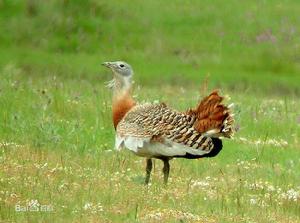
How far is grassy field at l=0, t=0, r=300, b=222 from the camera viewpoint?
10.3 metres

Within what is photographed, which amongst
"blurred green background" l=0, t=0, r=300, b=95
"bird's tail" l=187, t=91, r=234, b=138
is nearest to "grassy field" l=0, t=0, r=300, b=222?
"blurred green background" l=0, t=0, r=300, b=95

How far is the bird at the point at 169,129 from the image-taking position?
1107 centimetres

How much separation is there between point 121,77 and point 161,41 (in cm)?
1845

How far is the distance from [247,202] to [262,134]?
5.61 meters

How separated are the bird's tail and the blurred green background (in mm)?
15301

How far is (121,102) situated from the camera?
38.7ft

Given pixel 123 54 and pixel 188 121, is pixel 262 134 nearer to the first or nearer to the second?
pixel 188 121

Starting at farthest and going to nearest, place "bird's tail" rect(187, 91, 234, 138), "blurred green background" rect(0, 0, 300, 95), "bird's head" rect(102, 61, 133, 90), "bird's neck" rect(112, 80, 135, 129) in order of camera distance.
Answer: "blurred green background" rect(0, 0, 300, 95) < "bird's head" rect(102, 61, 133, 90) < "bird's neck" rect(112, 80, 135, 129) < "bird's tail" rect(187, 91, 234, 138)

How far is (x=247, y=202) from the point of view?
35.8 feet

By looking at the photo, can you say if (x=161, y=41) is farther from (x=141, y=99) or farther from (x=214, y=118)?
(x=214, y=118)

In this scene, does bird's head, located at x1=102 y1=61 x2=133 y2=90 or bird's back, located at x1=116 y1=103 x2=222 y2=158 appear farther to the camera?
bird's head, located at x1=102 y1=61 x2=133 y2=90

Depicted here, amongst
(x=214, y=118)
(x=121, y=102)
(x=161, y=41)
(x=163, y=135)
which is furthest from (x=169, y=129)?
(x=161, y=41)

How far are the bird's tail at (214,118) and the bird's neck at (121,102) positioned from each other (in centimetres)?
88

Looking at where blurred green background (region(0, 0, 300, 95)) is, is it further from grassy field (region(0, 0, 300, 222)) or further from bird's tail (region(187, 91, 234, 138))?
bird's tail (region(187, 91, 234, 138))
